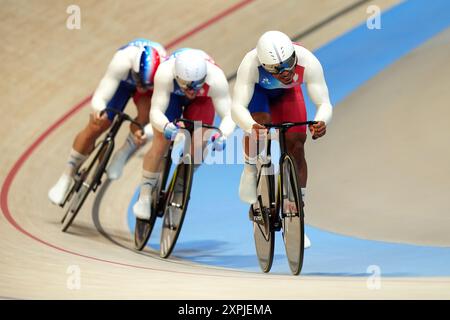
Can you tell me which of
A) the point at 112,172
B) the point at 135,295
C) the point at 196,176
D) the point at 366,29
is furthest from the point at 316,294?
the point at 366,29

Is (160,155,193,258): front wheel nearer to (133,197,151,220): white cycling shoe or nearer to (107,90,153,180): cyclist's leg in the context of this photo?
(133,197,151,220): white cycling shoe

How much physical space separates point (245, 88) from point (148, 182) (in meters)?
1.10

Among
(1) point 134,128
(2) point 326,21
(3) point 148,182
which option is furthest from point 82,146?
(2) point 326,21

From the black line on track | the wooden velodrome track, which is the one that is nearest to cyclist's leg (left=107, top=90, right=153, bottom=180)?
the wooden velodrome track

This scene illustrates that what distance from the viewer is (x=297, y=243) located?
159 inches

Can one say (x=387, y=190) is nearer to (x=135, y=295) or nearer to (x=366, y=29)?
(x=135, y=295)

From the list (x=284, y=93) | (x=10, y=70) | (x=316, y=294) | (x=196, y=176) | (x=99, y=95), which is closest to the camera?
(x=316, y=294)

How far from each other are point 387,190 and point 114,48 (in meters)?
3.48

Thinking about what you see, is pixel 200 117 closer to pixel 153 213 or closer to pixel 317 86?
pixel 153 213

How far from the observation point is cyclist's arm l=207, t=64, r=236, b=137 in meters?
4.79

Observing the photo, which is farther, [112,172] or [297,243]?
[112,172]

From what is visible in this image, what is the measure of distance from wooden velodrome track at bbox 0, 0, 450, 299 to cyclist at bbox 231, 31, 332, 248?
0.60 m

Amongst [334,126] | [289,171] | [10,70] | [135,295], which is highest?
[10,70]

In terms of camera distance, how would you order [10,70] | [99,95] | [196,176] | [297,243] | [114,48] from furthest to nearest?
[114,48] → [10,70] → [196,176] → [99,95] → [297,243]
